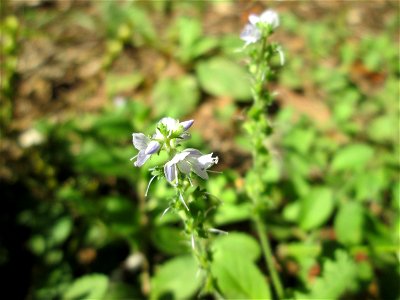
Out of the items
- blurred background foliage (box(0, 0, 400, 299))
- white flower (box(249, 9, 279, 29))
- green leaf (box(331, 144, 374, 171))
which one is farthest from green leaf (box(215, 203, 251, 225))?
white flower (box(249, 9, 279, 29))

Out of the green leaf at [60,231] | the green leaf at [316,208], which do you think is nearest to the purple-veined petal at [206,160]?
the green leaf at [316,208]

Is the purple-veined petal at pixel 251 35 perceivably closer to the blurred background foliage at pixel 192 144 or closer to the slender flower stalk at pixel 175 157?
the blurred background foliage at pixel 192 144

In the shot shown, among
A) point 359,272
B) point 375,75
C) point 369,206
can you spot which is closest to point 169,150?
point 359,272

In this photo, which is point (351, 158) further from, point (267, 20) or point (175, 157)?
point (175, 157)

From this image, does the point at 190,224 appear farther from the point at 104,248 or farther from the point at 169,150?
the point at 104,248

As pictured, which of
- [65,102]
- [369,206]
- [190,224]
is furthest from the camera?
[65,102]

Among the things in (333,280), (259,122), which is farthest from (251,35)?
(333,280)

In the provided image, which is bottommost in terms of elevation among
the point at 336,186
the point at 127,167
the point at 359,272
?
the point at 359,272
